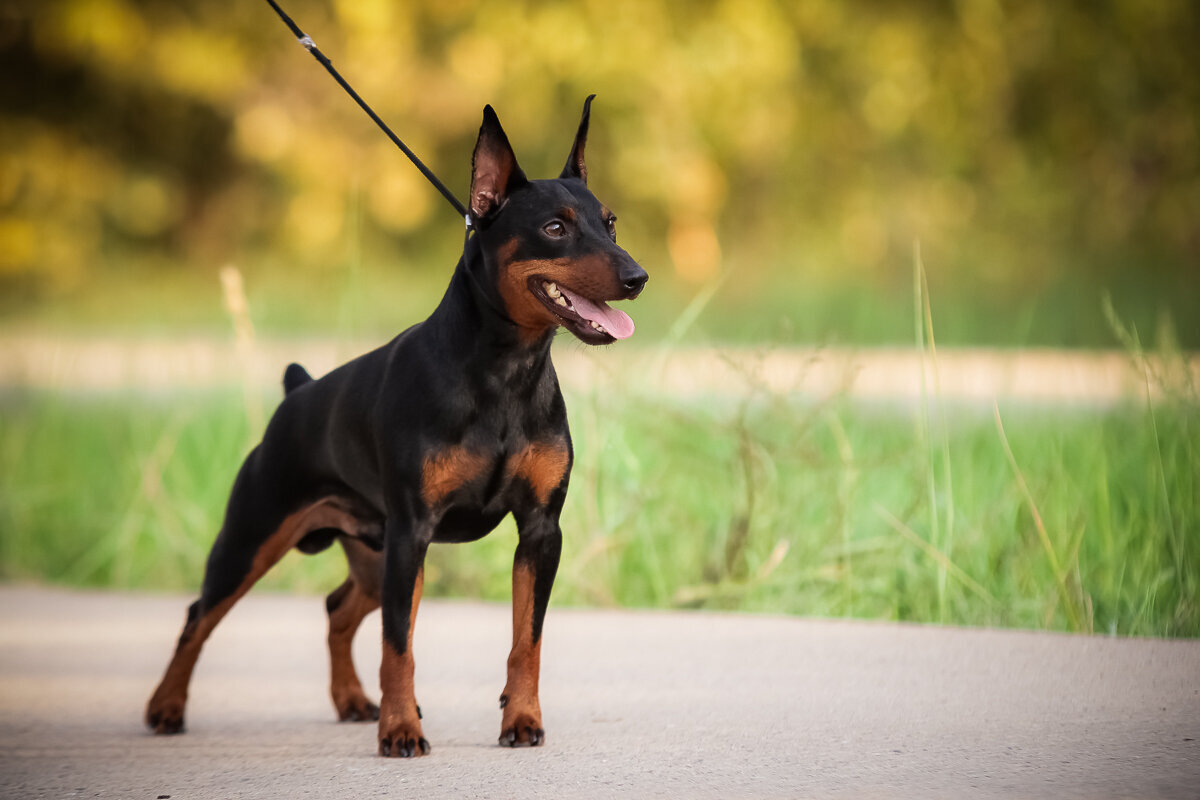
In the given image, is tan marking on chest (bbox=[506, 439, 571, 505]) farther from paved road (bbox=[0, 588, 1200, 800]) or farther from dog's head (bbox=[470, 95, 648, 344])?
paved road (bbox=[0, 588, 1200, 800])

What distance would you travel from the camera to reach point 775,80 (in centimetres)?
1911

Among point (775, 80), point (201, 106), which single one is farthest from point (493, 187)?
point (201, 106)

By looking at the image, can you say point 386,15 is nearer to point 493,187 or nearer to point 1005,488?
point 1005,488

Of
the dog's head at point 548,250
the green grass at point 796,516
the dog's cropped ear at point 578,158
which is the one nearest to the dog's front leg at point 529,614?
the dog's head at point 548,250

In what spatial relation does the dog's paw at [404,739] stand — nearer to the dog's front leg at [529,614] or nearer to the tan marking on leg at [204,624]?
the dog's front leg at [529,614]

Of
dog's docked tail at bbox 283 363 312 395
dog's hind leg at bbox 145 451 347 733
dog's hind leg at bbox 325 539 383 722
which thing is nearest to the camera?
dog's hind leg at bbox 145 451 347 733

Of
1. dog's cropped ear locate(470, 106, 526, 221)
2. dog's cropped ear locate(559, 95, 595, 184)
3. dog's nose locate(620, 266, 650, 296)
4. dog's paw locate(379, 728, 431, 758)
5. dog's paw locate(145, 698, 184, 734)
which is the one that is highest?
dog's cropped ear locate(559, 95, 595, 184)

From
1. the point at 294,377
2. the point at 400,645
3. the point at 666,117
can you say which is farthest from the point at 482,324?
the point at 666,117

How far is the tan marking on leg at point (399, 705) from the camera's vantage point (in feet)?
13.0

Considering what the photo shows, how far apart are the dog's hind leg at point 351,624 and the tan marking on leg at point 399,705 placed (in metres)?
0.74

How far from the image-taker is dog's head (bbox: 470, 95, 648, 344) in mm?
3812

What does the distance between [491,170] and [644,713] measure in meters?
1.79


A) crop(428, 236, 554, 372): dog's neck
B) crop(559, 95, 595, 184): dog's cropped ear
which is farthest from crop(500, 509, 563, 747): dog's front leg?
crop(559, 95, 595, 184): dog's cropped ear

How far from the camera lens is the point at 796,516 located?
715 centimetres
